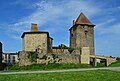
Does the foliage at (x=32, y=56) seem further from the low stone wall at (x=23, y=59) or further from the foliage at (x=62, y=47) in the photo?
the foliage at (x=62, y=47)

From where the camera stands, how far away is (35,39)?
169ft

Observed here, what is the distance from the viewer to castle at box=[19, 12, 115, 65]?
147 feet

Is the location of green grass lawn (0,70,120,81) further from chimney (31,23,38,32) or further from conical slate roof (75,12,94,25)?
conical slate roof (75,12,94,25)

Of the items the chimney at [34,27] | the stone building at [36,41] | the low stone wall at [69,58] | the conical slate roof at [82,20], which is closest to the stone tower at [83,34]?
the conical slate roof at [82,20]

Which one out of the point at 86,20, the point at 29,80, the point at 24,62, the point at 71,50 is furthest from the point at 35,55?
the point at 29,80

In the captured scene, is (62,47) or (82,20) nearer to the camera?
(62,47)

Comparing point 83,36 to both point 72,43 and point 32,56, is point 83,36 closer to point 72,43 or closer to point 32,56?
point 72,43

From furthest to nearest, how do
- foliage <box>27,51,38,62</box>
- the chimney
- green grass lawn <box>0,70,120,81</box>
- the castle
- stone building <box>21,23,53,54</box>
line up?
→ the chimney
stone building <box>21,23,53,54</box>
the castle
foliage <box>27,51,38,62</box>
green grass lawn <box>0,70,120,81</box>

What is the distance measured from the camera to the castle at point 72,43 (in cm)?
4471

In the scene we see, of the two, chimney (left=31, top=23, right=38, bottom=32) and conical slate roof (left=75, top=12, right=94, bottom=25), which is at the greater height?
conical slate roof (left=75, top=12, right=94, bottom=25)

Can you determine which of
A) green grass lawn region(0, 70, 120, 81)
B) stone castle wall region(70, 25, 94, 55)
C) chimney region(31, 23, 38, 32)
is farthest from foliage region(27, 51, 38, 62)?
green grass lawn region(0, 70, 120, 81)

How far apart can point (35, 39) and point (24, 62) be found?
33.0 feet

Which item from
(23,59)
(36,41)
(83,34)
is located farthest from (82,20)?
(23,59)

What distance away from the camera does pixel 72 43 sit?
64250 mm
